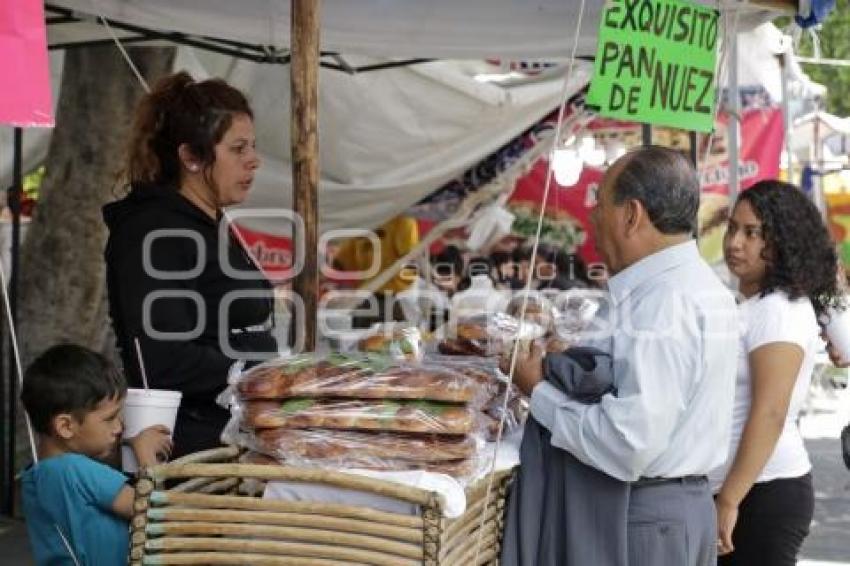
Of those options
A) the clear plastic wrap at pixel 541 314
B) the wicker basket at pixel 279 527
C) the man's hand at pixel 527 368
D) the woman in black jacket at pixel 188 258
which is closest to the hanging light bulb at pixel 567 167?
the clear plastic wrap at pixel 541 314

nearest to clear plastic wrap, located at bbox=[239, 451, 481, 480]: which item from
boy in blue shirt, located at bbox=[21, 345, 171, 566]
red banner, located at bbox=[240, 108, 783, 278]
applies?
boy in blue shirt, located at bbox=[21, 345, 171, 566]

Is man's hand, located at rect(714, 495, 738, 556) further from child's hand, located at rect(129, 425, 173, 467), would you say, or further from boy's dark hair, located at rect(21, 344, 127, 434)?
boy's dark hair, located at rect(21, 344, 127, 434)

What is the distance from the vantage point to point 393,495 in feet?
7.47

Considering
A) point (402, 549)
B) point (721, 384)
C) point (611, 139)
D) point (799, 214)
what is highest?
point (611, 139)

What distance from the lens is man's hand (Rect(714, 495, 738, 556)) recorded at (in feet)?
10.3

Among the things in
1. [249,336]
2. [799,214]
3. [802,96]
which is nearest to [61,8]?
[249,336]

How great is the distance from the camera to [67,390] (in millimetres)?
2789

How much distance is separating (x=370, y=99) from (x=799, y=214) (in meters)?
4.79

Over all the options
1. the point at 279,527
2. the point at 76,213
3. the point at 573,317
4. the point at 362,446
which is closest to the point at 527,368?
the point at 362,446

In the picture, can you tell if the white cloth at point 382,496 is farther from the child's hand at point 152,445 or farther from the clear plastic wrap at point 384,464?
the child's hand at point 152,445

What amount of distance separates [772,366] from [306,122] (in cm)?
139

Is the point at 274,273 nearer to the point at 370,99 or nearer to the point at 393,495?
the point at 370,99

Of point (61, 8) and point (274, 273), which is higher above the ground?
point (61, 8)

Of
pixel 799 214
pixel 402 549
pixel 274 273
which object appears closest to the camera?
pixel 402 549
